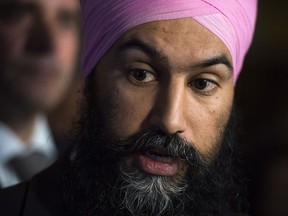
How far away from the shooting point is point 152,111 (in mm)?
3992

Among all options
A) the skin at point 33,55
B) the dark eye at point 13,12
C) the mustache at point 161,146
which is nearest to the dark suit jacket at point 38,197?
the mustache at point 161,146

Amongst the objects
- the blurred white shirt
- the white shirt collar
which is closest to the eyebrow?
the blurred white shirt

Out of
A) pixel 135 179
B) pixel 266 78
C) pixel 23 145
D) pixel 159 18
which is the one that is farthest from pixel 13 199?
pixel 266 78

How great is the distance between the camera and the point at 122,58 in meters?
4.09

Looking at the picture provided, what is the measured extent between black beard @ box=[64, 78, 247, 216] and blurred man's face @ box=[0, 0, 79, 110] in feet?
7.83

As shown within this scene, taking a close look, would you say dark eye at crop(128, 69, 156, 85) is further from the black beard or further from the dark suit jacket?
the dark suit jacket

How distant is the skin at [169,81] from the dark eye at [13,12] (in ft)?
9.05

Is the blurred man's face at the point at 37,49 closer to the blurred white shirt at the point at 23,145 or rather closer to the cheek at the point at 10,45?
the cheek at the point at 10,45

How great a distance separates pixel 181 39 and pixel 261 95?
14.1ft

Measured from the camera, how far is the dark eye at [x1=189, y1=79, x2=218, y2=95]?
4059 mm

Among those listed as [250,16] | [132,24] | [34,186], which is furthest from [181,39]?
[34,186]

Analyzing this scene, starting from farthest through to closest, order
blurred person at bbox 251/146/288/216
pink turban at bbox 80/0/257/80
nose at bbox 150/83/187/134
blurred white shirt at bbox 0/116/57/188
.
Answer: blurred white shirt at bbox 0/116/57/188 < blurred person at bbox 251/146/288/216 < pink turban at bbox 80/0/257/80 < nose at bbox 150/83/187/134

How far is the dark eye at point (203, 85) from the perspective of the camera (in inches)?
160

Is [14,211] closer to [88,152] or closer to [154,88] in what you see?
[88,152]
